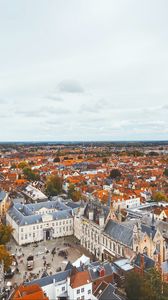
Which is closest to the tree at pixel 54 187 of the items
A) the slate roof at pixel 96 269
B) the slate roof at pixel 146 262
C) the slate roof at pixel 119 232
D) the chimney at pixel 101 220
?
the chimney at pixel 101 220

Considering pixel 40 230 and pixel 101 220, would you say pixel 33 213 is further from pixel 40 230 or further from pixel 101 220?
pixel 101 220

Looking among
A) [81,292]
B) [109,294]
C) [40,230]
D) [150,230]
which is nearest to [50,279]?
[81,292]

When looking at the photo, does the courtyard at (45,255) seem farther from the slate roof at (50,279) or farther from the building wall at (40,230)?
the slate roof at (50,279)

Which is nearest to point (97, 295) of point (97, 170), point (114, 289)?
point (114, 289)

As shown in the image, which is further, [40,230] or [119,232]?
[40,230]

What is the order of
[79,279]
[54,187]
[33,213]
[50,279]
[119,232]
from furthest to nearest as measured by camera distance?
[54,187] < [33,213] < [119,232] < [50,279] < [79,279]

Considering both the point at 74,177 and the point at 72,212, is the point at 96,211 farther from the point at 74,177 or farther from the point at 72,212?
the point at 74,177

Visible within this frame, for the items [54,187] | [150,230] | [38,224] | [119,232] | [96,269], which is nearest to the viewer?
[96,269]

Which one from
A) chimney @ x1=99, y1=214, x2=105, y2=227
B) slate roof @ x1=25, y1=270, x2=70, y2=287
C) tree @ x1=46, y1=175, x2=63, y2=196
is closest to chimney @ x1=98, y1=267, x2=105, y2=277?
slate roof @ x1=25, y1=270, x2=70, y2=287

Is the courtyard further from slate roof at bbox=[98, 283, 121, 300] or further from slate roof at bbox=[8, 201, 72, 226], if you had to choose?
slate roof at bbox=[98, 283, 121, 300]
